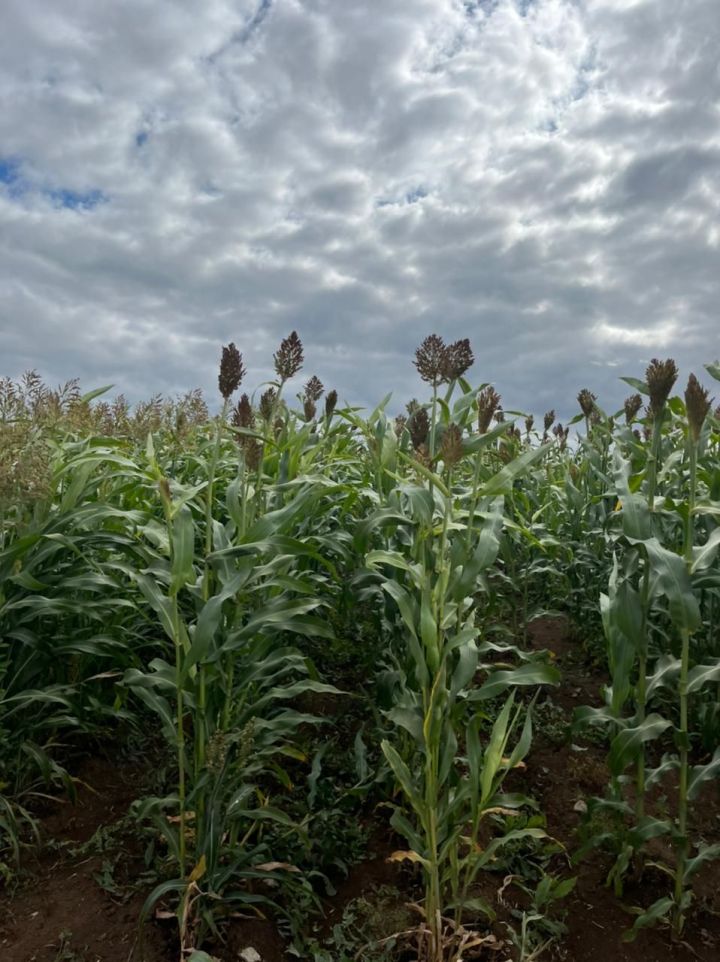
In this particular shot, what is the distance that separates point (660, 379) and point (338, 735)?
2060 millimetres

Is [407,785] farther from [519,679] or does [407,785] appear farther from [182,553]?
[182,553]

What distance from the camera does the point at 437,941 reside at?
2.20m

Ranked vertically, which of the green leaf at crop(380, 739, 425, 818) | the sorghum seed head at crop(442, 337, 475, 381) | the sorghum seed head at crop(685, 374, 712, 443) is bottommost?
the green leaf at crop(380, 739, 425, 818)

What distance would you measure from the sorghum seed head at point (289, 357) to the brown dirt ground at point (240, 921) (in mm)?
1836

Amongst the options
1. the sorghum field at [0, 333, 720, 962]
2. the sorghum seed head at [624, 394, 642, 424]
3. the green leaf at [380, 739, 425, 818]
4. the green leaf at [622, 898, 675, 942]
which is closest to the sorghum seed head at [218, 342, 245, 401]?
the sorghum field at [0, 333, 720, 962]

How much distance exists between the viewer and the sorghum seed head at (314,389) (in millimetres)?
4762

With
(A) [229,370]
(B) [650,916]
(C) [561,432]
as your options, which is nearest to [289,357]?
(A) [229,370]

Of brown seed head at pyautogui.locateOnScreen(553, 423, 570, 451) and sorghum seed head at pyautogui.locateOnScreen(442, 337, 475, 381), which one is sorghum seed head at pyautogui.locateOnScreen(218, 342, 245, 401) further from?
brown seed head at pyautogui.locateOnScreen(553, 423, 570, 451)

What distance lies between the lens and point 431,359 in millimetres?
2531

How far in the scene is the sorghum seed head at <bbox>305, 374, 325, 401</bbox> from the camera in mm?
4762

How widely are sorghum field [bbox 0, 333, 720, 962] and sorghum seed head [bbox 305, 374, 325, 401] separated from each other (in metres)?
1.18

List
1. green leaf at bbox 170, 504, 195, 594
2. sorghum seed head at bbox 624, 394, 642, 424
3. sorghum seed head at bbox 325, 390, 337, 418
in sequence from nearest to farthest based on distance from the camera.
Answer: green leaf at bbox 170, 504, 195, 594 < sorghum seed head at bbox 325, 390, 337, 418 < sorghum seed head at bbox 624, 394, 642, 424

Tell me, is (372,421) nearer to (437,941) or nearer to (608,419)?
(608,419)

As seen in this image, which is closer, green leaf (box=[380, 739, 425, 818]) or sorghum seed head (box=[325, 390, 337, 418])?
green leaf (box=[380, 739, 425, 818])
